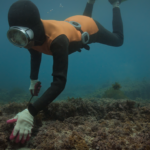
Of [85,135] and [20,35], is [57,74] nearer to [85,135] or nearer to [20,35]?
[20,35]

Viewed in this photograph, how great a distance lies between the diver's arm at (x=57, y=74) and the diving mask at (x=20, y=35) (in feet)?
1.46

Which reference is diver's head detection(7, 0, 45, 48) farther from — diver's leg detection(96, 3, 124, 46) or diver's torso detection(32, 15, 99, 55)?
diver's leg detection(96, 3, 124, 46)

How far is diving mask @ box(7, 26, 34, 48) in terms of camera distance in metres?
1.84

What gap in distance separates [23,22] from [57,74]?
1.05 meters

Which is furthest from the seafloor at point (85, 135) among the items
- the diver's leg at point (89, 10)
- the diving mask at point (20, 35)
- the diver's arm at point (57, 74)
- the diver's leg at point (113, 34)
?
the diver's leg at point (89, 10)

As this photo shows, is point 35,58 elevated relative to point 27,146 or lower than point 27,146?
elevated

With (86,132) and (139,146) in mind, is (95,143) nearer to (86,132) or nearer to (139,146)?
(86,132)

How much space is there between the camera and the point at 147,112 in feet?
8.84

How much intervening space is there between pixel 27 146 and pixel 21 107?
1.68 metres

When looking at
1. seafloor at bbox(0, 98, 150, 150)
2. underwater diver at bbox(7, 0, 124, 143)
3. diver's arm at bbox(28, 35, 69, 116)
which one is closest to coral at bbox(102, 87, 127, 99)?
seafloor at bbox(0, 98, 150, 150)

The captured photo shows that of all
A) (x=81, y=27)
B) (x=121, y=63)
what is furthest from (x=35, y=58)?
(x=121, y=63)

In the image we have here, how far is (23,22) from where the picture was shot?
6.22ft

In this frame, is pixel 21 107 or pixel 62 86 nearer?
pixel 62 86

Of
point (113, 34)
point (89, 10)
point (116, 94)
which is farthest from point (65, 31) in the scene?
Answer: point (116, 94)
